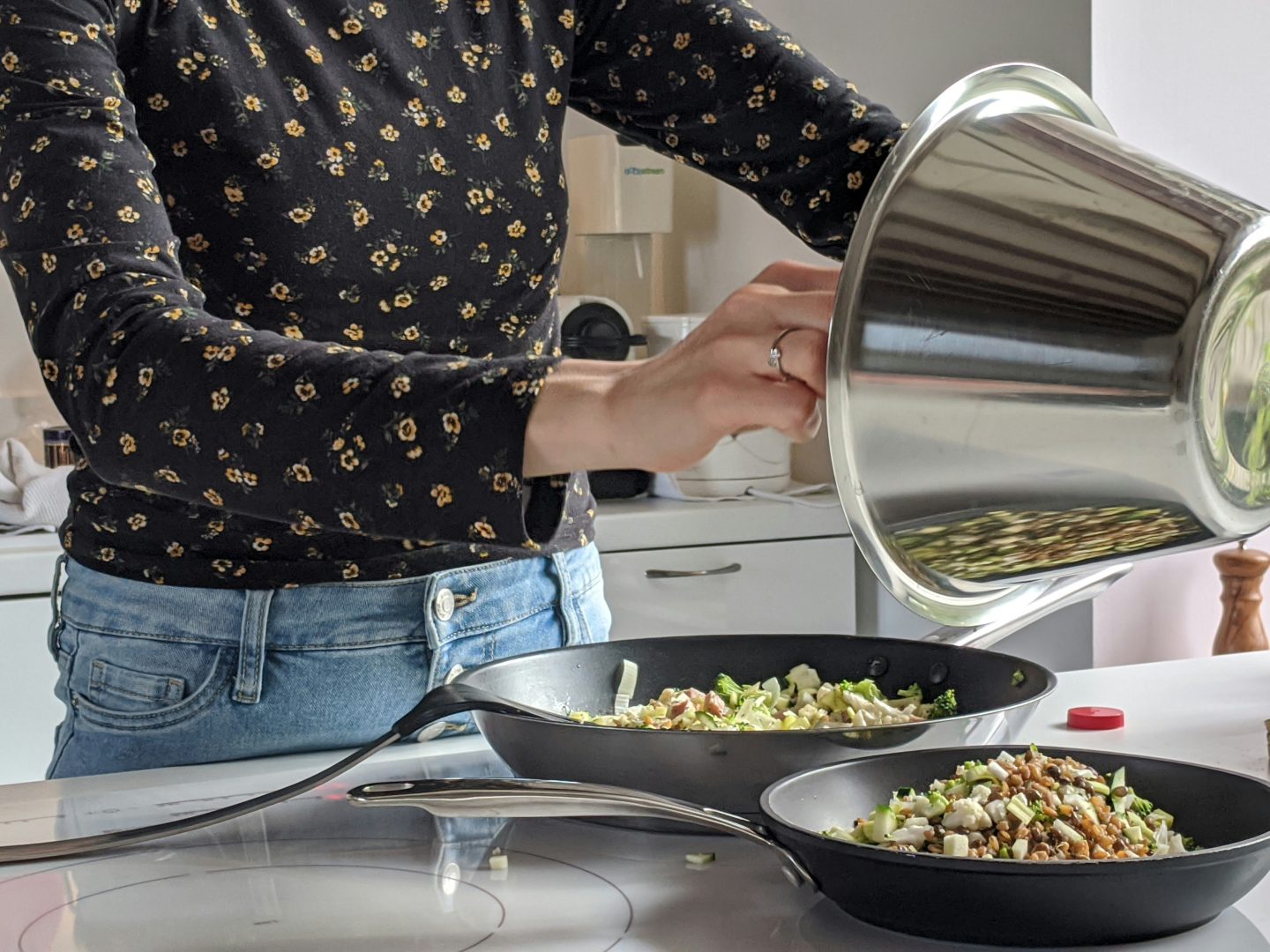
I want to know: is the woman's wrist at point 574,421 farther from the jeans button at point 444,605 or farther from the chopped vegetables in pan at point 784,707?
the jeans button at point 444,605

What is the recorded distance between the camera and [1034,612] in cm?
81

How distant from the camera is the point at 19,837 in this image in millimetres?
765

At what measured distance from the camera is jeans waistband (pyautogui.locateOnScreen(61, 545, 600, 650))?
3.20 feet

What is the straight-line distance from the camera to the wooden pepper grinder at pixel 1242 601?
2145 mm

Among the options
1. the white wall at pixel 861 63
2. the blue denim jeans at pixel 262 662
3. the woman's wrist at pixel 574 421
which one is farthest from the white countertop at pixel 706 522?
the woman's wrist at pixel 574 421

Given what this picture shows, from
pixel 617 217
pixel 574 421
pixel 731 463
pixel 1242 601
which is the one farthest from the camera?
pixel 617 217

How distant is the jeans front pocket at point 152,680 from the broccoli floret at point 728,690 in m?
0.33

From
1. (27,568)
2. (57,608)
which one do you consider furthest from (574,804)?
(27,568)

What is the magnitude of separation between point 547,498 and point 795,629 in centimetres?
165

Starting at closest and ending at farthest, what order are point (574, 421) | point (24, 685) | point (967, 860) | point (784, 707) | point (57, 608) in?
point (967, 860), point (574, 421), point (784, 707), point (57, 608), point (24, 685)

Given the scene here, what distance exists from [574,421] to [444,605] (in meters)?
0.39

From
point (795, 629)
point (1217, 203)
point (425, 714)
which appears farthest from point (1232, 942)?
point (795, 629)

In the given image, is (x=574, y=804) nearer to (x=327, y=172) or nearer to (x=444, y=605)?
(x=444, y=605)

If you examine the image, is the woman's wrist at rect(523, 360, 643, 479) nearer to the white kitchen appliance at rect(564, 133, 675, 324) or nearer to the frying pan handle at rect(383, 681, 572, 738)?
the frying pan handle at rect(383, 681, 572, 738)
